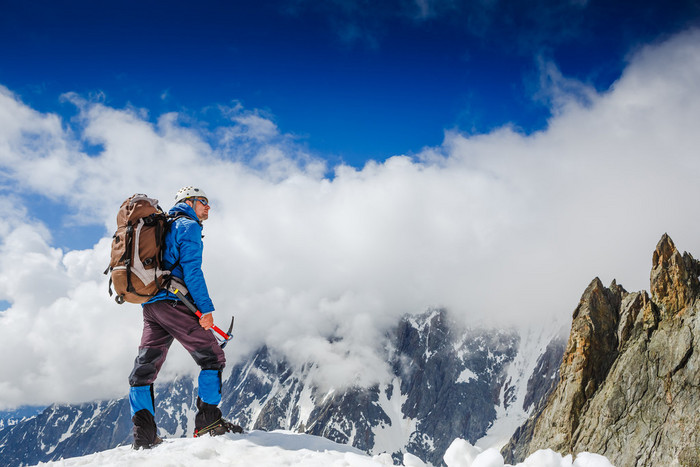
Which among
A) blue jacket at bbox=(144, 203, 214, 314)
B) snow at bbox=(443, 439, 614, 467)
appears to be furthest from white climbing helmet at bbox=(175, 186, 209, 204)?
snow at bbox=(443, 439, 614, 467)

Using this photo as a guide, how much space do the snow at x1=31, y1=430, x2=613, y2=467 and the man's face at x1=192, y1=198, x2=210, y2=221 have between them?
3.77 metres

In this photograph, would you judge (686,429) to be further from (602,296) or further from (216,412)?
(216,412)

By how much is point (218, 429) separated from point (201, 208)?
3800 mm

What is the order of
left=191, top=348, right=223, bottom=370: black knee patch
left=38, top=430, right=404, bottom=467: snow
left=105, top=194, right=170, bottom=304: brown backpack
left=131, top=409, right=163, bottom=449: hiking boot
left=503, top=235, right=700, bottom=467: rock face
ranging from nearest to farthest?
left=38, top=430, right=404, bottom=467: snow → left=131, top=409, right=163, bottom=449: hiking boot → left=105, top=194, right=170, bottom=304: brown backpack → left=191, top=348, right=223, bottom=370: black knee patch → left=503, top=235, right=700, bottom=467: rock face

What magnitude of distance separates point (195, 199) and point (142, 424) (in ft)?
12.6

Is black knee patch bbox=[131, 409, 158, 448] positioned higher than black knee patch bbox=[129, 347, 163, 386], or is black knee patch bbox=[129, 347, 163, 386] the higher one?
black knee patch bbox=[129, 347, 163, 386]

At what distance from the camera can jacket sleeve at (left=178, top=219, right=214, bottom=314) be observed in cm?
698

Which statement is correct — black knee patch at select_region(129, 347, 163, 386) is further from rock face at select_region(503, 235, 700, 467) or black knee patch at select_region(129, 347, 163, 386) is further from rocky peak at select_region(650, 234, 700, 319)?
rocky peak at select_region(650, 234, 700, 319)

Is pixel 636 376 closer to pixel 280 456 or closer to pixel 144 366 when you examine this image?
pixel 280 456

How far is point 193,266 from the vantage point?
700 cm

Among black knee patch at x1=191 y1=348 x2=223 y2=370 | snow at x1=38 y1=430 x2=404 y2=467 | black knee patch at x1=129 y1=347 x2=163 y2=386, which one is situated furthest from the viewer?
black knee patch at x1=129 y1=347 x2=163 y2=386

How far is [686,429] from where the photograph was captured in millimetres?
51125

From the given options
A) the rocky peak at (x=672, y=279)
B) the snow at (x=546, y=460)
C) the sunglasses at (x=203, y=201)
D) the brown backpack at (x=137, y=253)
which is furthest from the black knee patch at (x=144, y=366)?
the rocky peak at (x=672, y=279)

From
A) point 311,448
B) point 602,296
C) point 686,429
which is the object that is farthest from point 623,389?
point 311,448
